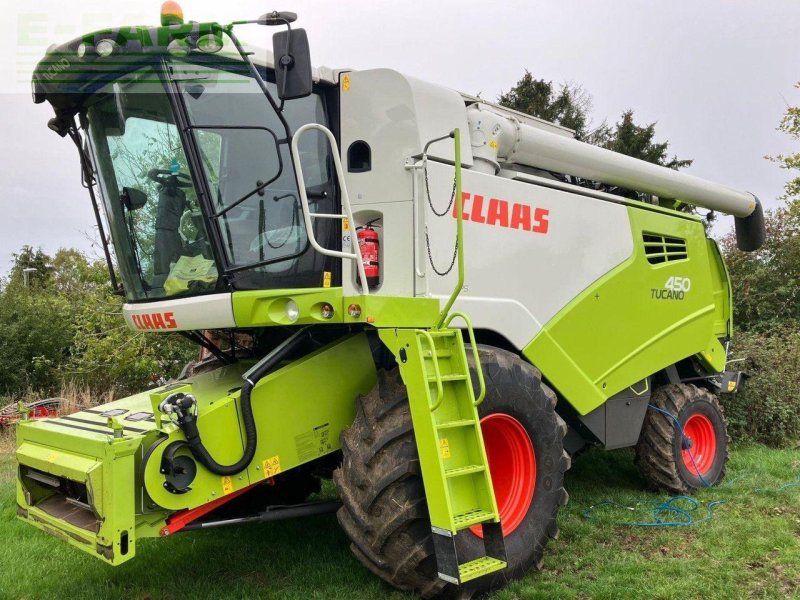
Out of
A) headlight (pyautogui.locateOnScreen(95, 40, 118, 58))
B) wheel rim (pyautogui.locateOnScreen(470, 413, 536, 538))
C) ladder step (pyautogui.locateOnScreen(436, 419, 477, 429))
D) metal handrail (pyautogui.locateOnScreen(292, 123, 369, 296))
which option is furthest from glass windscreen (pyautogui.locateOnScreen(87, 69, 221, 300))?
wheel rim (pyautogui.locateOnScreen(470, 413, 536, 538))

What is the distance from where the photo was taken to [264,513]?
368 centimetres

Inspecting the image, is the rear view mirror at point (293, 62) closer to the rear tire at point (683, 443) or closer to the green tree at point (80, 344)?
the rear tire at point (683, 443)

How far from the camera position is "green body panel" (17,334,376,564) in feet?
10.1

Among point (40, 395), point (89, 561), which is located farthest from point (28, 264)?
point (89, 561)

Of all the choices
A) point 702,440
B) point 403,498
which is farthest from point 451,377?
point 702,440

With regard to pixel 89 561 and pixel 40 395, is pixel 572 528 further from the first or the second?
pixel 40 395

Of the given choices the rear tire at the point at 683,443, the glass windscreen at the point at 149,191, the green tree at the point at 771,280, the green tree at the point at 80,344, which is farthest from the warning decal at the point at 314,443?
the green tree at the point at 771,280

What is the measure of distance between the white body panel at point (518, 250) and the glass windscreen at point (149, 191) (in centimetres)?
128

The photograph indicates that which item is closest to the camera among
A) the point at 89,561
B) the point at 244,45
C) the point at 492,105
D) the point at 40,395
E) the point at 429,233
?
the point at 244,45

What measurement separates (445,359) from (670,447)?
311 cm

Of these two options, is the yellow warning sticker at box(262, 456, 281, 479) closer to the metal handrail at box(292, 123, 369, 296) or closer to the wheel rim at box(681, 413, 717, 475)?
the metal handrail at box(292, 123, 369, 296)

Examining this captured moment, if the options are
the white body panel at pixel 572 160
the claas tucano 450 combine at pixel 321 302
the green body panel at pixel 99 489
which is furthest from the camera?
the white body panel at pixel 572 160

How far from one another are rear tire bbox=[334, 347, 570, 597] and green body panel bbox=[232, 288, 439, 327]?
1.17ft

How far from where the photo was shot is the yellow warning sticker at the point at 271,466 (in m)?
3.57
